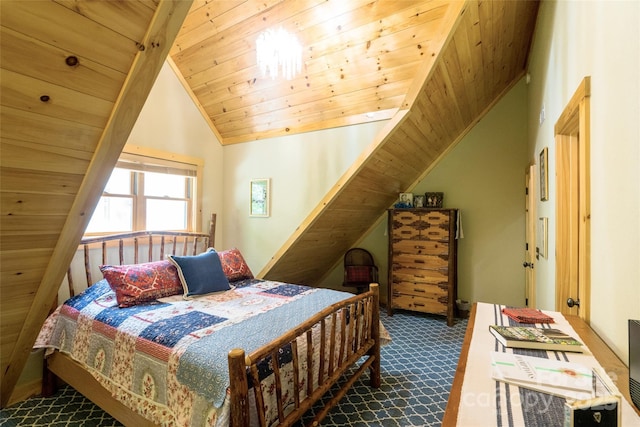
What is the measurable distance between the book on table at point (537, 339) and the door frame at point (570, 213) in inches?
12.7

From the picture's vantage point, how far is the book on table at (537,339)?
3.64ft

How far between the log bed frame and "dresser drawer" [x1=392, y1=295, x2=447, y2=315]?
63.8 inches

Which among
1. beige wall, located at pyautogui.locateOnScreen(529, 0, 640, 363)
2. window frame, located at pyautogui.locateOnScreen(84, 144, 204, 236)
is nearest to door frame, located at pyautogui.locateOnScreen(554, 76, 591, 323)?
beige wall, located at pyautogui.locateOnScreen(529, 0, 640, 363)

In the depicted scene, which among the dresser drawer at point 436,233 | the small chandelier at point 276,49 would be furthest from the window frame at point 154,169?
the dresser drawer at point 436,233

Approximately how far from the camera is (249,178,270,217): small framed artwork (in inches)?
150

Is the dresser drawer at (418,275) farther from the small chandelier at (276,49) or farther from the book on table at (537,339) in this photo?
the small chandelier at (276,49)

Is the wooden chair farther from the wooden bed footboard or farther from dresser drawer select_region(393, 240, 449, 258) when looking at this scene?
the wooden bed footboard

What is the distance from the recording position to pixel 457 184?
416cm

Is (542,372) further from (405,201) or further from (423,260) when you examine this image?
(405,201)

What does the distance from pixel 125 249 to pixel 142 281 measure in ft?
2.66

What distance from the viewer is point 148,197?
335cm

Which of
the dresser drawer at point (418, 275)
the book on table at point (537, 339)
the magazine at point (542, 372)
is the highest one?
the book on table at point (537, 339)

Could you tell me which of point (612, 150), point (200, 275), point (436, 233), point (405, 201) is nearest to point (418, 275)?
point (436, 233)

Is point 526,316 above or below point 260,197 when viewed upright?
below
